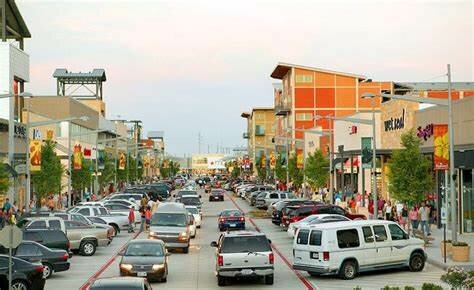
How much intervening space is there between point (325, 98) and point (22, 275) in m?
105

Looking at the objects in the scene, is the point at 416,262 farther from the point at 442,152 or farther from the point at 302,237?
the point at 442,152

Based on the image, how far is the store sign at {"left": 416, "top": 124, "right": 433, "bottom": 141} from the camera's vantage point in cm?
5003

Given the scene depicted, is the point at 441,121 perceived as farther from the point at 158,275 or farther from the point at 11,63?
the point at 11,63

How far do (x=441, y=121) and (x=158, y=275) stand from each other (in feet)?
89.3

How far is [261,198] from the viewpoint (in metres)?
71.6

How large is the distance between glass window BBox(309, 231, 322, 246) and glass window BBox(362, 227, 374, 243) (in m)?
1.54

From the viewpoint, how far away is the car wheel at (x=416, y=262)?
28000mm

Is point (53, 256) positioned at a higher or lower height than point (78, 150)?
lower

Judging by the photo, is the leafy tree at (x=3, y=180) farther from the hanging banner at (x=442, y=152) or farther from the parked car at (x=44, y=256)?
the hanging banner at (x=442, y=152)

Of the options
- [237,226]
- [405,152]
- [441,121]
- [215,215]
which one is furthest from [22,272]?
[215,215]

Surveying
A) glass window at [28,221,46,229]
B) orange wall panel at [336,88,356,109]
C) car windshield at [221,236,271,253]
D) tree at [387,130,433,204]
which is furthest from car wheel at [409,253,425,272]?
orange wall panel at [336,88,356,109]

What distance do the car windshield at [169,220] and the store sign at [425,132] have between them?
1876 cm

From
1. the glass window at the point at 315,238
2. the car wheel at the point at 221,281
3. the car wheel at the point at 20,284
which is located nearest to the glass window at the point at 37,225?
the car wheel at the point at 20,284

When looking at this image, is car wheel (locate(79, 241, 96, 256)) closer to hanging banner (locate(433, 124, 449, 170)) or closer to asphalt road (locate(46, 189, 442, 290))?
asphalt road (locate(46, 189, 442, 290))
